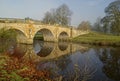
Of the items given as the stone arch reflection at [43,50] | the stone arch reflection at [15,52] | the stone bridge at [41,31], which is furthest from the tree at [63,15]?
the stone arch reflection at [15,52]

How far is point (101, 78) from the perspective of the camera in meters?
13.9

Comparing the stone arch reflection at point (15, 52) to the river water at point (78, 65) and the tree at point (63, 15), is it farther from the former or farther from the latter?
the tree at point (63, 15)

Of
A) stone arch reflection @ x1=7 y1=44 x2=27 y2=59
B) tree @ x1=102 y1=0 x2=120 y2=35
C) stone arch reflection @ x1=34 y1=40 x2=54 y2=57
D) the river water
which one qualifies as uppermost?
tree @ x1=102 y1=0 x2=120 y2=35

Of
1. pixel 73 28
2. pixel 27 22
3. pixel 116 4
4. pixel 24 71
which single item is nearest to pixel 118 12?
pixel 116 4

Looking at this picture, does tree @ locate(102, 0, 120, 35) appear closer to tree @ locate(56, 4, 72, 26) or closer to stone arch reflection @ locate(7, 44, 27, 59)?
tree @ locate(56, 4, 72, 26)

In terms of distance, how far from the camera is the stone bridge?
37.0 metres

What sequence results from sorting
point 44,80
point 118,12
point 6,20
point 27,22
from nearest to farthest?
point 44,80 < point 6,20 < point 27,22 < point 118,12

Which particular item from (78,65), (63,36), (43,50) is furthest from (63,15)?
(78,65)

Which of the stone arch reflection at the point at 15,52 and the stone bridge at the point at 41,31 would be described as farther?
the stone bridge at the point at 41,31

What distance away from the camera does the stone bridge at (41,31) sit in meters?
37.0

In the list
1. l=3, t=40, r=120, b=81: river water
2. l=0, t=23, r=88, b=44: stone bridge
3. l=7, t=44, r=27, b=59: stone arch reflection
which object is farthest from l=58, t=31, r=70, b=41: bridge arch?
l=7, t=44, r=27, b=59: stone arch reflection

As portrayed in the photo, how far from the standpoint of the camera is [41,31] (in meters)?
51.5

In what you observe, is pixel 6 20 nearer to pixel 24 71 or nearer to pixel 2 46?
pixel 2 46

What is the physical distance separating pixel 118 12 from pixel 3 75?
52.5m
